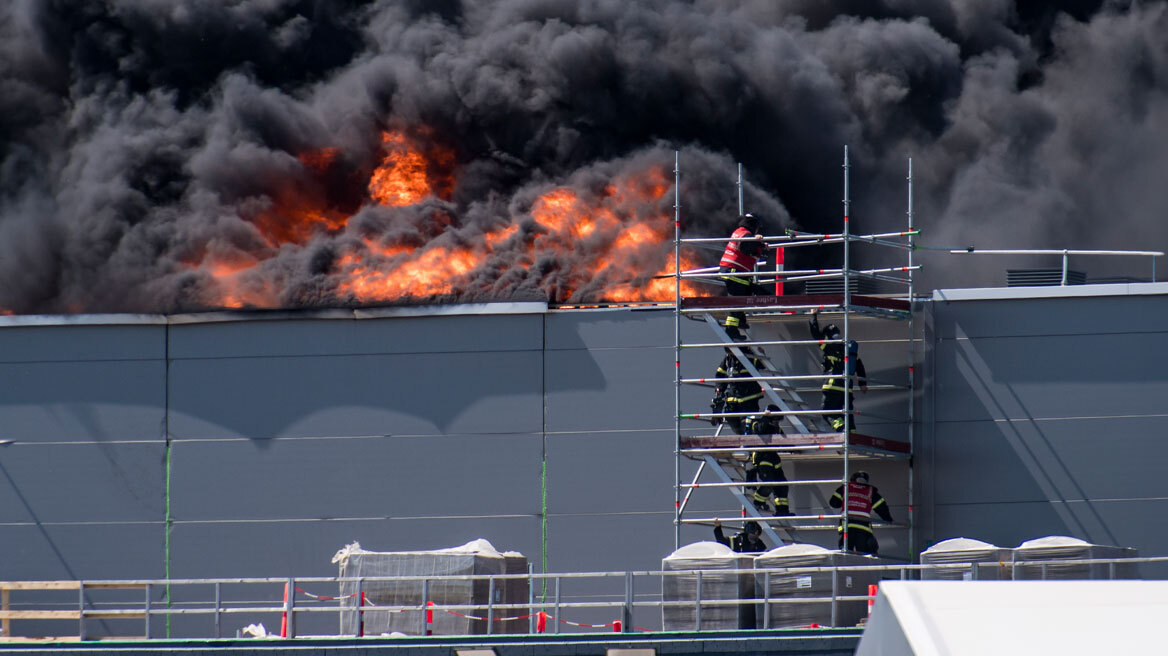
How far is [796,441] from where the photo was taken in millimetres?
15977

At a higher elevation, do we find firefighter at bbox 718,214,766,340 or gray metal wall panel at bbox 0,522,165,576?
firefighter at bbox 718,214,766,340

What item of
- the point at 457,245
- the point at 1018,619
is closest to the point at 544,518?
the point at 457,245

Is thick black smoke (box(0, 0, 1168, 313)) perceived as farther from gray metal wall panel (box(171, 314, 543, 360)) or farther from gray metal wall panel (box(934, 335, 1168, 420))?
gray metal wall panel (box(934, 335, 1168, 420))

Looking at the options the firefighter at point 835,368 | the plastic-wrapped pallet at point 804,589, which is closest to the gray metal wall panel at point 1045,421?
the firefighter at point 835,368

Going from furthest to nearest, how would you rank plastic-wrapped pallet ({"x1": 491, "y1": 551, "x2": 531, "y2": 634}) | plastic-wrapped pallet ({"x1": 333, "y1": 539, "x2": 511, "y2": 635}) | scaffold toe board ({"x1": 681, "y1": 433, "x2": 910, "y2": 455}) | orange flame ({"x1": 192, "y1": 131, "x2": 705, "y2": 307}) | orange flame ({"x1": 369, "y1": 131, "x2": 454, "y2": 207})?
orange flame ({"x1": 369, "y1": 131, "x2": 454, "y2": 207}), orange flame ({"x1": 192, "y1": 131, "x2": 705, "y2": 307}), scaffold toe board ({"x1": 681, "y1": 433, "x2": 910, "y2": 455}), plastic-wrapped pallet ({"x1": 491, "y1": 551, "x2": 531, "y2": 634}), plastic-wrapped pallet ({"x1": 333, "y1": 539, "x2": 511, "y2": 635})

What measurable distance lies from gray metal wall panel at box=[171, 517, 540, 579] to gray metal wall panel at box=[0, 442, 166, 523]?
0.77 m

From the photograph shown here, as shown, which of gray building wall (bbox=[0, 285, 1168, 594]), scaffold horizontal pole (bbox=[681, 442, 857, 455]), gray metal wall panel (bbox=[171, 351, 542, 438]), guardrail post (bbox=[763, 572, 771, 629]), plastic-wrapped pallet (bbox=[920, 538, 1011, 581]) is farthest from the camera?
gray metal wall panel (bbox=[171, 351, 542, 438])

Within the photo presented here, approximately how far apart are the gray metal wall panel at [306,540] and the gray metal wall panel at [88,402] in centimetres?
155

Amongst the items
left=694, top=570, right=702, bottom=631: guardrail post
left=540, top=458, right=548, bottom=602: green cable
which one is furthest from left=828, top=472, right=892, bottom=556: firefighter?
left=540, top=458, right=548, bottom=602: green cable

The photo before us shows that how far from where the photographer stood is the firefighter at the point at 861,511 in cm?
1595

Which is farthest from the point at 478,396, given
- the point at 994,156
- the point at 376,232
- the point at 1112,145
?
the point at 1112,145

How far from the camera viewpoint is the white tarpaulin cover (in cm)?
371

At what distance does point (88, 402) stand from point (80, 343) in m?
0.73

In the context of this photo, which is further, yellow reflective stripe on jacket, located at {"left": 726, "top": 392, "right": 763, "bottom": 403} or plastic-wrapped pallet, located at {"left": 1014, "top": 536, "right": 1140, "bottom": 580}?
yellow reflective stripe on jacket, located at {"left": 726, "top": 392, "right": 763, "bottom": 403}
